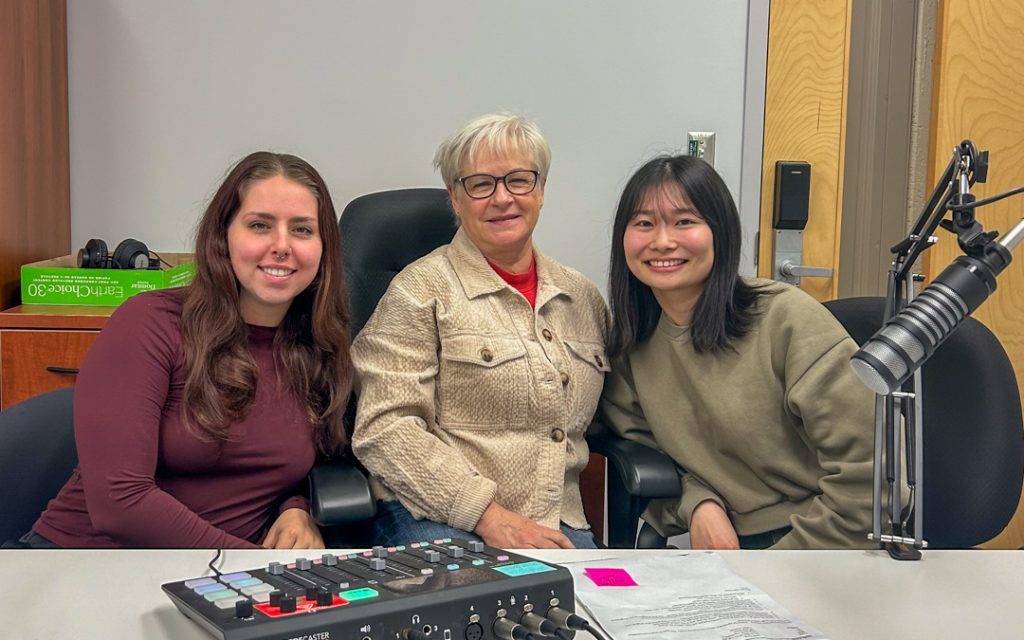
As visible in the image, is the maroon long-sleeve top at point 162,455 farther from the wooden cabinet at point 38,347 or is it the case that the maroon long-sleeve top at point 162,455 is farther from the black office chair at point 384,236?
the wooden cabinet at point 38,347

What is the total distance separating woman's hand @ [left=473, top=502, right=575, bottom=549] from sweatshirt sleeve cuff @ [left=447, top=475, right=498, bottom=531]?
2 cm

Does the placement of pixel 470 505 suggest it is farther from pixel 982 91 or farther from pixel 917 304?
pixel 982 91

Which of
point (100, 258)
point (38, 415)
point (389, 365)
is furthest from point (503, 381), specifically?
point (100, 258)

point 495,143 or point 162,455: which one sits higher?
point 495,143

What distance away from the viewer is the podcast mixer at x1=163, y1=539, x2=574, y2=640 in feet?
2.94

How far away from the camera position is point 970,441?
65.4 inches

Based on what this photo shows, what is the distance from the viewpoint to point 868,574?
1198 mm

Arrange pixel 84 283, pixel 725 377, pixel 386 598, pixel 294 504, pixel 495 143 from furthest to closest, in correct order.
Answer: pixel 84 283 → pixel 495 143 → pixel 725 377 → pixel 294 504 → pixel 386 598

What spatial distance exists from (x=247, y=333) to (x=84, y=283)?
931 mm

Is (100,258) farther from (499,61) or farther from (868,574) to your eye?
(868,574)

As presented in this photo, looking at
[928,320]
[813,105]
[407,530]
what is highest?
[813,105]

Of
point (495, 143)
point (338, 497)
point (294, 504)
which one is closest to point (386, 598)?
point (338, 497)

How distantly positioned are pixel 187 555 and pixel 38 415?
1.91 ft

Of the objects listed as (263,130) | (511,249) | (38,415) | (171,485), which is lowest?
(171,485)
